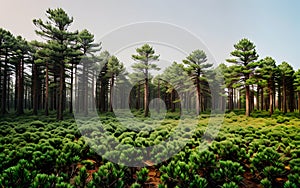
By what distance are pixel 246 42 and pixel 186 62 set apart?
24.9 feet

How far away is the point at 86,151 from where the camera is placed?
6.89 metres

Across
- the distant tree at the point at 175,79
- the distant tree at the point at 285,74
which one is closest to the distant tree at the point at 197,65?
the distant tree at the point at 175,79

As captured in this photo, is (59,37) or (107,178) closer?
(107,178)

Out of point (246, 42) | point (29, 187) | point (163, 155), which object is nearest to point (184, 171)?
point (163, 155)

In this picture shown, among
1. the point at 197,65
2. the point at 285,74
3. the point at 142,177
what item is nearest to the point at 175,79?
the point at 197,65

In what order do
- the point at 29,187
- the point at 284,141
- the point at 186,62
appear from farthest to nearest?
→ the point at 186,62 → the point at 284,141 → the point at 29,187

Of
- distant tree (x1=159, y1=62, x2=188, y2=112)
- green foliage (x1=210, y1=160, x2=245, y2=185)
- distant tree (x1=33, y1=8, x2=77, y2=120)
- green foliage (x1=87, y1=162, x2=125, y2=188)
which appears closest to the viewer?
green foliage (x1=87, y1=162, x2=125, y2=188)

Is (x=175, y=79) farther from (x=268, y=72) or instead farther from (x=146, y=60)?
(x=268, y=72)

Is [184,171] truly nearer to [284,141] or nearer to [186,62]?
[284,141]

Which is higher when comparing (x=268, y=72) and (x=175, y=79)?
(x=268, y=72)

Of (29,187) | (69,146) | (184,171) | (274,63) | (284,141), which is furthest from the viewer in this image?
(274,63)

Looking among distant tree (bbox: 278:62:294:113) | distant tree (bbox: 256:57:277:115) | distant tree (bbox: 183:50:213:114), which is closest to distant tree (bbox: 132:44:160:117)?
distant tree (bbox: 183:50:213:114)

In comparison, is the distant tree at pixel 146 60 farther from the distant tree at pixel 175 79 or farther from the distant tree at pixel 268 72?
the distant tree at pixel 268 72

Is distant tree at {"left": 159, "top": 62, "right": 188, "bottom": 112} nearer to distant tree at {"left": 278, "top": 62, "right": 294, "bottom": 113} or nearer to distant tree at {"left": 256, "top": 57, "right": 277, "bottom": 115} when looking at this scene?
distant tree at {"left": 256, "top": 57, "right": 277, "bottom": 115}
